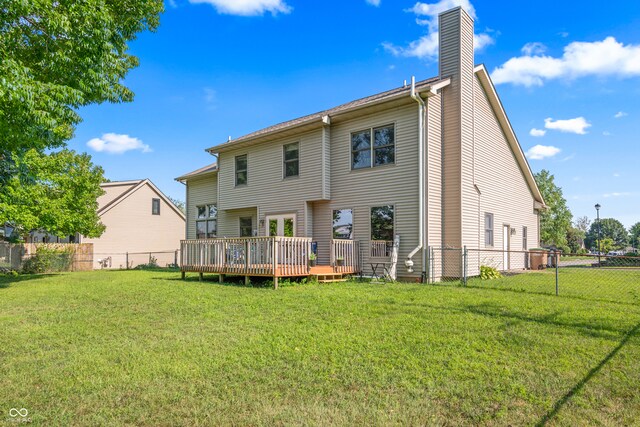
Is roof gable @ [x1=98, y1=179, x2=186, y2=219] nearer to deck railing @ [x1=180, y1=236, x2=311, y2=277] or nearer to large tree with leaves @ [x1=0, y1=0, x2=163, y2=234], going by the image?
large tree with leaves @ [x1=0, y1=0, x2=163, y2=234]

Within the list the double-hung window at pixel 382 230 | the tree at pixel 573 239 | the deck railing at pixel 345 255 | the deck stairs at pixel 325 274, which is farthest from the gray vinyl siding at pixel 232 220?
the tree at pixel 573 239

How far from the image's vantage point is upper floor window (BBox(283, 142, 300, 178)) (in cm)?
1459

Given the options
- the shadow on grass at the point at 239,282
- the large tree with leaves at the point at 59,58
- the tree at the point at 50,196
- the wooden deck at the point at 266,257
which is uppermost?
the large tree with leaves at the point at 59,58

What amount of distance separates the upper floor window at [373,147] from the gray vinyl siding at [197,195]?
874cm

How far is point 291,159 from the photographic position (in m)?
14.8

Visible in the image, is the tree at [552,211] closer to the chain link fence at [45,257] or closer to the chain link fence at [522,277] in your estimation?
the chain link fence at [522,277]

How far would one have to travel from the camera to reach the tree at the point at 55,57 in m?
7.00

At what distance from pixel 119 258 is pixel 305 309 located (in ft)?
74.3

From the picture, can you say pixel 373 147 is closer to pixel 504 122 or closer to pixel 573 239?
pixel 504 122

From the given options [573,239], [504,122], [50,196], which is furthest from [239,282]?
[573,239]

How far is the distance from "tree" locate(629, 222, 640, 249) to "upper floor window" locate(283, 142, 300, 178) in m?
83.2

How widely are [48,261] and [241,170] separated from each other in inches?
452

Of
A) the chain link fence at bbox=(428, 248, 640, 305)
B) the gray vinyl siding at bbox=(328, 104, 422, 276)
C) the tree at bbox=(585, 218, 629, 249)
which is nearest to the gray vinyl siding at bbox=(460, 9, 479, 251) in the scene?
the chain link fence at bbox=(428, 248, 640, 305)

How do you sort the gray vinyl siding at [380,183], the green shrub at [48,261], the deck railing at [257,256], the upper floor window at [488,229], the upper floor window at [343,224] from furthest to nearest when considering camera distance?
the green shrub at [48,261] → the upper floor window at [488,229] → the upper floor window at [343,224] → the gray vinyl siding at [380,183] → the deck railing at [257,256]
